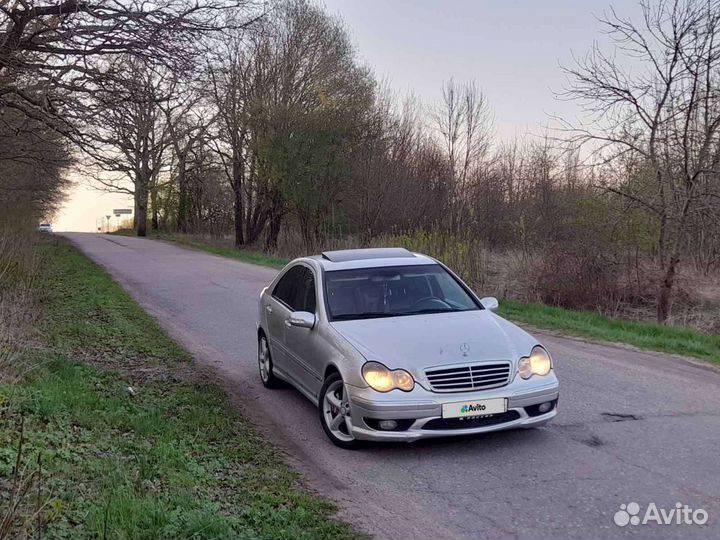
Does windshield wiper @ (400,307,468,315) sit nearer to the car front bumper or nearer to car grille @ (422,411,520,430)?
the car front bumper

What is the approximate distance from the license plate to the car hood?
0.33m

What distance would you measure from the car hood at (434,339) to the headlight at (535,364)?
56mm

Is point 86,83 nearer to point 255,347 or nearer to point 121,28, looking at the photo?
point 121,28

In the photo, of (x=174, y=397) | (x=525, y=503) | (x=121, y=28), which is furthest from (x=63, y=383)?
(x=121, y=28)

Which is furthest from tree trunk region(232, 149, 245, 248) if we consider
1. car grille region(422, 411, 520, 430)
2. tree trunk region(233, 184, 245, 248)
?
car grille region(422, 411, 520, 430)

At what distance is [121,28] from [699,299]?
13.3 meters

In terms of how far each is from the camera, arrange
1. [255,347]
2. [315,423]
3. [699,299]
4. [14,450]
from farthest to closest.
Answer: [699,299], [255,347], [315,423], [14,450]

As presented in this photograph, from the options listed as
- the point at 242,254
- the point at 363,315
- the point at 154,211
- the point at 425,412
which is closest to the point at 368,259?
the point at 363,315

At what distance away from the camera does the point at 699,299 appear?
15.7m

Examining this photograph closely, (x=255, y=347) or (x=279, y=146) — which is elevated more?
(x=279, y=146)

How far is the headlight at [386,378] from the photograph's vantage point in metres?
5.38

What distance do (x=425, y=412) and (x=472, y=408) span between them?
1.23ft

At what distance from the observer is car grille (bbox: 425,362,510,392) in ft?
17.6

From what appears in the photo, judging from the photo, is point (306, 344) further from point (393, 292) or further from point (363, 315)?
point (393, 292)
